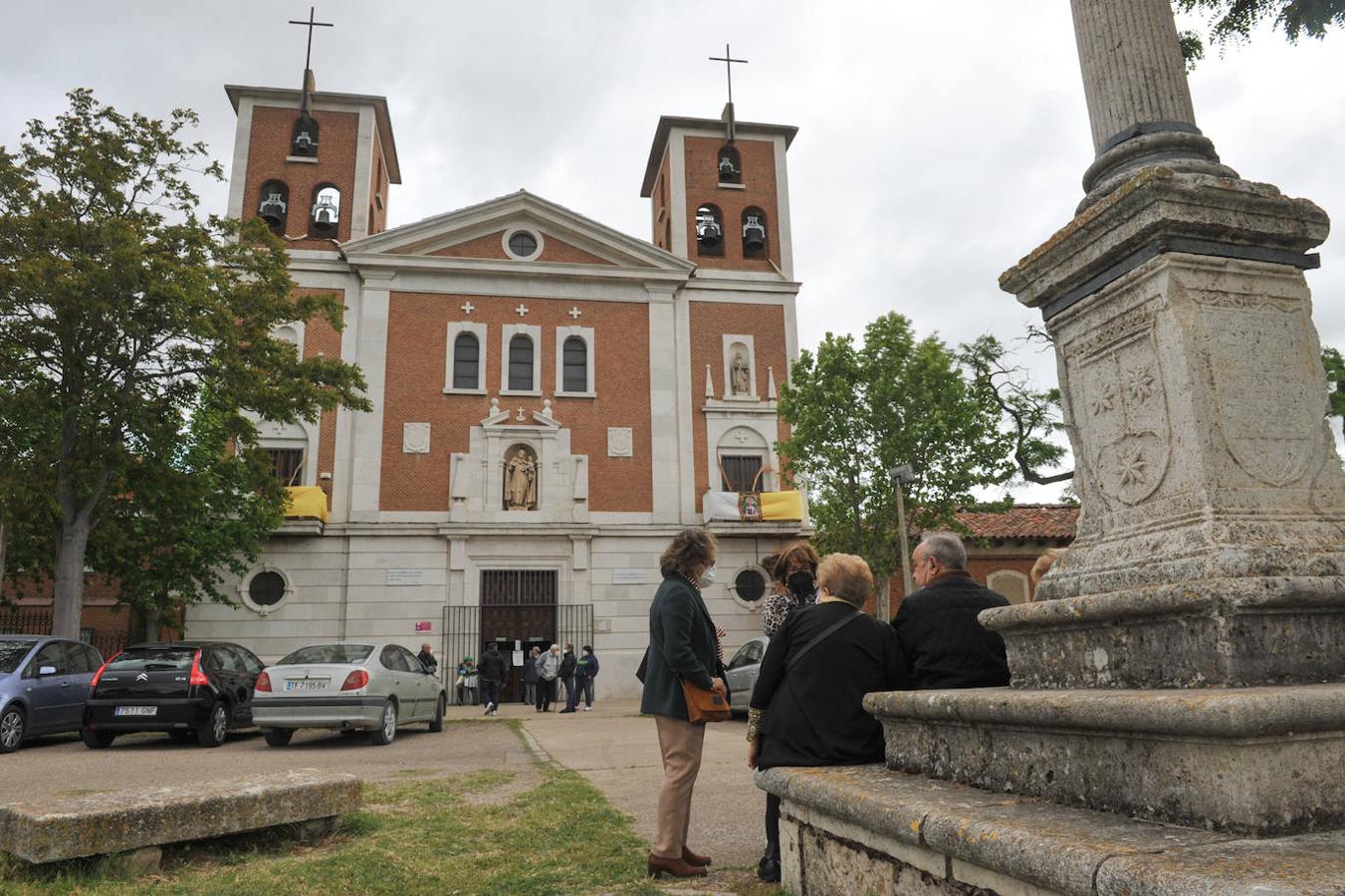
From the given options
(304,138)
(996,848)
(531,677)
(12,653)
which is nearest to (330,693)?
(12,653)

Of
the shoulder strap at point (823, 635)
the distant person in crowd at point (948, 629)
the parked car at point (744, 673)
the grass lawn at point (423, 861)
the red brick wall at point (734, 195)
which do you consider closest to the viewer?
the distant person in crowd at point (948, 629)

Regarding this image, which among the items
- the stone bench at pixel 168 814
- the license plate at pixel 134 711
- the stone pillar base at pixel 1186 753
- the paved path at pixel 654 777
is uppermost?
the stone pillar base at pixel 1186 753

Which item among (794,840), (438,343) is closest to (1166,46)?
(794,840)

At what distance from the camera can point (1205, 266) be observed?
3598mm

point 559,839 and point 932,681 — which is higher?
point 932,681

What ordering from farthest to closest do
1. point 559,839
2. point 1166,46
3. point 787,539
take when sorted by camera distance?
point 787,539
point 559,839
point 1166,46

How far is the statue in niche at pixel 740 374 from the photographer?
28.3 meters

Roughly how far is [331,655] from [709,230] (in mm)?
20279

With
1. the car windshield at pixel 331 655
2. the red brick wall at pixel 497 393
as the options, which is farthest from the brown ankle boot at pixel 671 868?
the red brick wall at pixel 497 393

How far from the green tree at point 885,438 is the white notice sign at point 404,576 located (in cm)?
1047

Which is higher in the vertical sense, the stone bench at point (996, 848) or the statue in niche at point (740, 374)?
the statue in niche at point (740, 374)

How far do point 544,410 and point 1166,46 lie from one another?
23.7m

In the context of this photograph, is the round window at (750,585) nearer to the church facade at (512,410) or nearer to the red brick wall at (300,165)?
the church facade at (512,410)

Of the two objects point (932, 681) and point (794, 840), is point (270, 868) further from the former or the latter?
point (932, 681)
